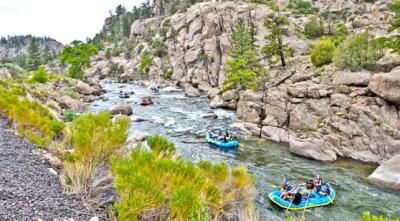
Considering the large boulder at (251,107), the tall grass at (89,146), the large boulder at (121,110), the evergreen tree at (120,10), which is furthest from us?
the evergreen tree at (120,10)

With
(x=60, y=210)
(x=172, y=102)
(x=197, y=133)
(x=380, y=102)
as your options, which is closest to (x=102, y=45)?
(x=172, y=102)

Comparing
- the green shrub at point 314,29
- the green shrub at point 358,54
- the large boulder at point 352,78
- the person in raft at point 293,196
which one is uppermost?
the green shrub at point 314,29

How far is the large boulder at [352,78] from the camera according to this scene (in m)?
24.1

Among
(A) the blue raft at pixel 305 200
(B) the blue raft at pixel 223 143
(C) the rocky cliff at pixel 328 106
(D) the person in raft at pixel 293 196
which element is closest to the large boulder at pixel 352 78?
(C) the rocky cliff at pixel 328 106

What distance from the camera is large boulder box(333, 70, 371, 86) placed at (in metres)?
24.1

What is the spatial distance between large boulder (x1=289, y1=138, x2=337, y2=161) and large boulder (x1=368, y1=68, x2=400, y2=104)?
4986 millimetres

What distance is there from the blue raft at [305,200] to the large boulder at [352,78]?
12.0m

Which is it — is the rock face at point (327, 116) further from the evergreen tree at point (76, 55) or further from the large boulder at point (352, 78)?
the evergreen tree at point (76, 55)

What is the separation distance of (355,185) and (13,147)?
15.0 meters

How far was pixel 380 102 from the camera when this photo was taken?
72.8 ft

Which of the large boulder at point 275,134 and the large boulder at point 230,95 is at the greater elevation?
the large boulder at point 230,95

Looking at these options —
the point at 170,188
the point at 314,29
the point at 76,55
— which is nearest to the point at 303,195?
the point at 170,188

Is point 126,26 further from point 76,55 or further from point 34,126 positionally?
point 34,126

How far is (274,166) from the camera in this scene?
1950cm
